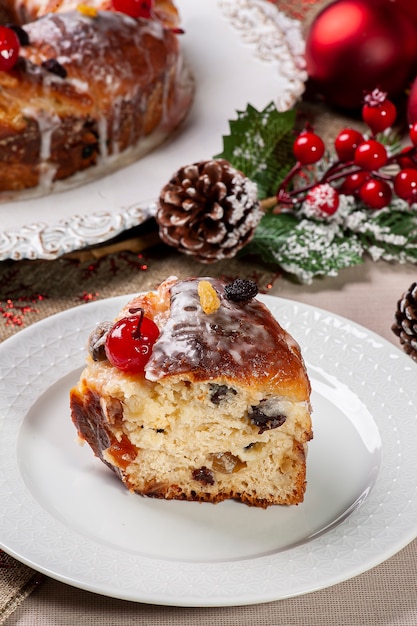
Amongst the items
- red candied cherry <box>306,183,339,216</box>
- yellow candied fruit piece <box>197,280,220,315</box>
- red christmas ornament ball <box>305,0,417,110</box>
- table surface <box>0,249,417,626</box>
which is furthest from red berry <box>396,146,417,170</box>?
yellow candied fruit piece <box>197,280,220,315</box>


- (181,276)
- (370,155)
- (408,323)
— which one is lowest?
(181,276)

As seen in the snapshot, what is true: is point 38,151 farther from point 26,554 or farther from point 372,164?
point 26,554

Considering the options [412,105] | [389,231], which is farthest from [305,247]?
[412,105]

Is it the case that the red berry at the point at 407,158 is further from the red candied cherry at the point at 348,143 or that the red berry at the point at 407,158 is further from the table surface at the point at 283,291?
the table surface at the point at 283,291

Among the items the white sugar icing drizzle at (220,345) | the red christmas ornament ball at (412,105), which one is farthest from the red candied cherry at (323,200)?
the white sugar icing drizzle at (220,345)

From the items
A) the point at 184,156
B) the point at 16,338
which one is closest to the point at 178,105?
the point at 184,156

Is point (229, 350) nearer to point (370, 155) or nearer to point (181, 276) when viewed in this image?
point (181, 276)
